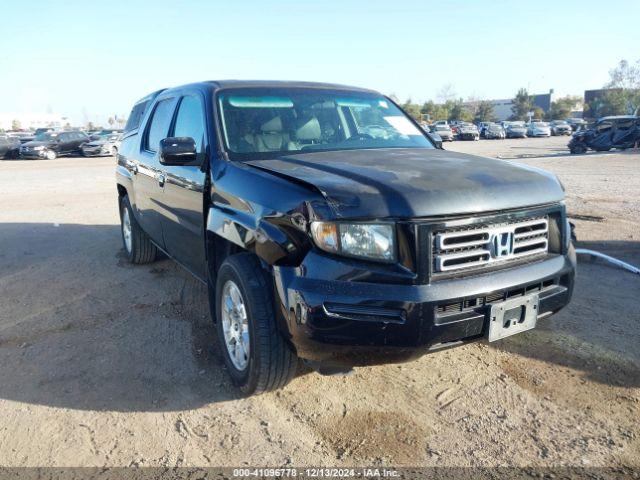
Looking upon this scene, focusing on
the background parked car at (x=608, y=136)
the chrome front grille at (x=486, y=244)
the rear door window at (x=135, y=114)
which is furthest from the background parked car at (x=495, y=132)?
the chrome front grille at (x=486, y=244)

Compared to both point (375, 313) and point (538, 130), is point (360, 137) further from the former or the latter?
point (538, 130)

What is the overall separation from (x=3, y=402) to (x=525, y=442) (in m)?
2.99

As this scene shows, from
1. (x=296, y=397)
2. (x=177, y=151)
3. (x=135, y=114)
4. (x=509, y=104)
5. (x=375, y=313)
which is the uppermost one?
(x=509, y=104)

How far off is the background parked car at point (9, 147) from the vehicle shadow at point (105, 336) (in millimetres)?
23437

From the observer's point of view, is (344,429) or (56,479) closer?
(56,479)

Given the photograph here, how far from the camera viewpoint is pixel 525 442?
2689 millimetres

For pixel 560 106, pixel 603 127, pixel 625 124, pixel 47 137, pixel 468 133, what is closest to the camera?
pixel 625 124

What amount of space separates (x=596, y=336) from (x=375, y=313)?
2289 mm

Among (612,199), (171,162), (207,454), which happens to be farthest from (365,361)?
(612,199)

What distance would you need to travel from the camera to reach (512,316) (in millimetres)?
2668

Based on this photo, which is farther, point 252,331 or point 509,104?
point 509,104

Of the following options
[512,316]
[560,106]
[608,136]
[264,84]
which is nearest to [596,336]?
[512,316]

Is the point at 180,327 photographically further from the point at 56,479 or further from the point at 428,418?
the point at 428,418

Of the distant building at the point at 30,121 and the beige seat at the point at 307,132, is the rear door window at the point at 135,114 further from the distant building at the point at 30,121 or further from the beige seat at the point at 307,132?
the distant building at the point at 30,121
